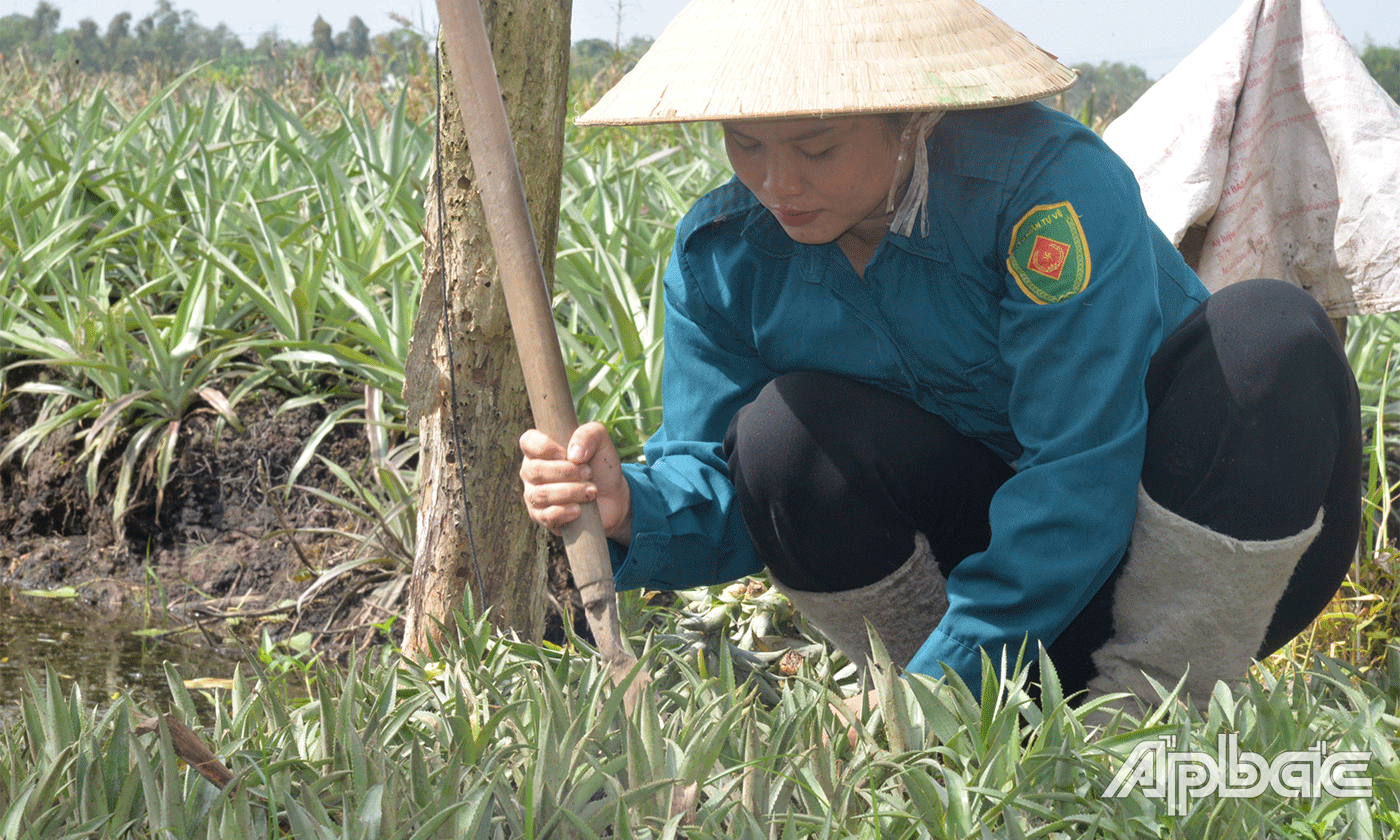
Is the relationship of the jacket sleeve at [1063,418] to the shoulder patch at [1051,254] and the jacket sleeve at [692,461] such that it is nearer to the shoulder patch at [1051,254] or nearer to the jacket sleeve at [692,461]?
the shoulder patch at [1051,254]

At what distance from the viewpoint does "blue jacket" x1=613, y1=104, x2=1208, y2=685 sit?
1.28 m

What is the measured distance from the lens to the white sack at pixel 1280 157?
1.82m

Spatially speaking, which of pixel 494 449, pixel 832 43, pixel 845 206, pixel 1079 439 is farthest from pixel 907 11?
pixel 494 449

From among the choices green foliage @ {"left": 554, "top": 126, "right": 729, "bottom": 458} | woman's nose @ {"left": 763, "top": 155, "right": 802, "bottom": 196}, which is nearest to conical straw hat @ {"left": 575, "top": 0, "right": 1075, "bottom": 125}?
woman's nose @ {"left": 763, "top": 155, "right": 802, "bottom": 196}

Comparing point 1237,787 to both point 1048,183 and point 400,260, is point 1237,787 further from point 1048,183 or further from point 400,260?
point 400,260

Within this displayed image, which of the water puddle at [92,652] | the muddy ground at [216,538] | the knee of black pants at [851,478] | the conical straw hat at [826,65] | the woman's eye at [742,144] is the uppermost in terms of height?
the conical straw hat at [826,65]

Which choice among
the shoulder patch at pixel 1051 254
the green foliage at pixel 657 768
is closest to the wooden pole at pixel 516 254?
the green foliage at pixel 657 768

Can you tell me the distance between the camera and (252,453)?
2.51 meters

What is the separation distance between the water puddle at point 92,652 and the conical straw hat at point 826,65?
1.29m

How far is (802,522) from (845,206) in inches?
16.3

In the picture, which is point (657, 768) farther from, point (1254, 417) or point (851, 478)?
point (1254, 417)

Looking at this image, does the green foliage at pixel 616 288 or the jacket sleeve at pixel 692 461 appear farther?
the green foliage at pixel 616 288

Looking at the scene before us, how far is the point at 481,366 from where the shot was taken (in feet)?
5.36

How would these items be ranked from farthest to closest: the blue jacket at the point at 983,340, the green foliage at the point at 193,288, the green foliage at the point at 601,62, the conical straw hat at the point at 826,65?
1. the green foliage at the point at 601,62
2. the green foliage at the point at 193,288
3. the blue jacket at the point at 983,340
4. the conical straw hat at the point at 826,65
